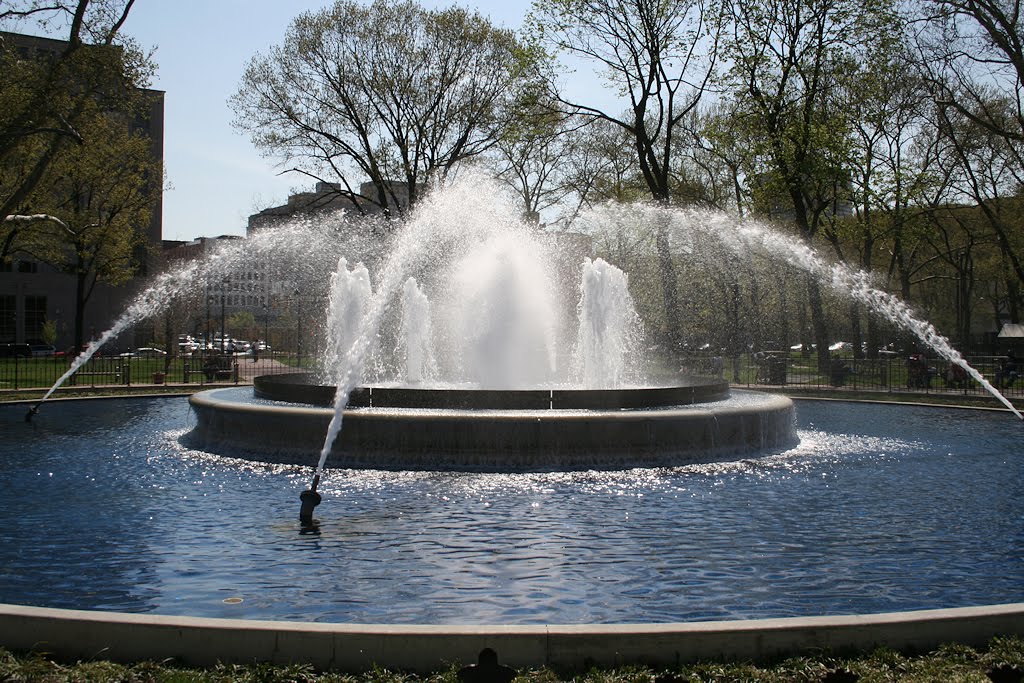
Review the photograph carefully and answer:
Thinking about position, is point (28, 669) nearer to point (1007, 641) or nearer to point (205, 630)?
point (205, 630)

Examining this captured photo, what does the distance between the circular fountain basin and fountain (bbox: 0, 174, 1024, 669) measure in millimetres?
38

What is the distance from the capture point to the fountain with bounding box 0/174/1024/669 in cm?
536

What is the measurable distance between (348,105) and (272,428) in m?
33.1

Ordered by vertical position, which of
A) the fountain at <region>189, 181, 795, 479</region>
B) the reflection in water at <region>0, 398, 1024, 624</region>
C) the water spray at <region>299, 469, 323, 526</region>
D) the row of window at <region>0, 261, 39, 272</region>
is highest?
the row of window at <region>0, 261, 39, 272</region>

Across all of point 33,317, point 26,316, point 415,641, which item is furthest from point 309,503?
point 33,317

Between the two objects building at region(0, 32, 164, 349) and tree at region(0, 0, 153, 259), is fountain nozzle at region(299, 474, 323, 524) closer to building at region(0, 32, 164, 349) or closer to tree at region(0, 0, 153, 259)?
tree at region(0, 0, 153, 259)

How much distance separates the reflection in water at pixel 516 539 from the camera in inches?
266

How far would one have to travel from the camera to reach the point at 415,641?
5.18 meters

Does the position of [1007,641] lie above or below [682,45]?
below

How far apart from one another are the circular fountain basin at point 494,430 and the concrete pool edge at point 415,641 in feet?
24.3

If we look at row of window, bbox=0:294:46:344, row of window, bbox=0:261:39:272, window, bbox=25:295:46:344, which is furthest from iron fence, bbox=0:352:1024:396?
row of window, bbox=0:261:39:272

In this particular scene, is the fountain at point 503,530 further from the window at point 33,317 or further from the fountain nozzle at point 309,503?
the window at point 33,317

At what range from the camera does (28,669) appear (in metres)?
4.99

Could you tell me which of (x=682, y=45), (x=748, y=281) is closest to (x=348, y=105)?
(x=682, y=45)
